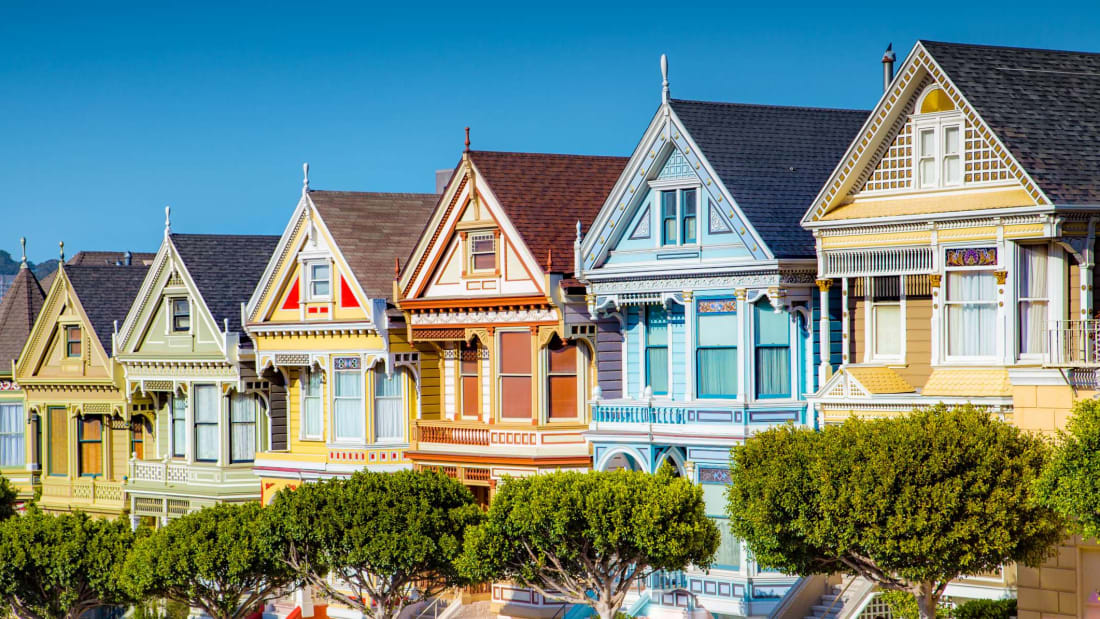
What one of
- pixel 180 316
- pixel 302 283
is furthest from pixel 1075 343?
pixel 180 316

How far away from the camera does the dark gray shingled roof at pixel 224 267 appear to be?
51812mm

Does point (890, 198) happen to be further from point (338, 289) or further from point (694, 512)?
point (338, 289)

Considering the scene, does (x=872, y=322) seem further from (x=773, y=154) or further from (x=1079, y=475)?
(x=1079, y=475)

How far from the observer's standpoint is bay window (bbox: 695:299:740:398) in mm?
38188

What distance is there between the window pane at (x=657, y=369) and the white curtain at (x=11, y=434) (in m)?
26.2

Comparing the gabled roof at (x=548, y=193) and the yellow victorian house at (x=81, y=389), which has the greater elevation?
the gabled roof at (x=548, y=193)

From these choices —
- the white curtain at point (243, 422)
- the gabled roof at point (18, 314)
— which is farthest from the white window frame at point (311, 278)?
the gabled roof at point (18, 314)

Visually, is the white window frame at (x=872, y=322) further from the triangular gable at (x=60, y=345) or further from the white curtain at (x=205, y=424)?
the triangular gable at (x=60, y=345)

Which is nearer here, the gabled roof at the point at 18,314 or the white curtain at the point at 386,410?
the white curtain at the point at 386,410

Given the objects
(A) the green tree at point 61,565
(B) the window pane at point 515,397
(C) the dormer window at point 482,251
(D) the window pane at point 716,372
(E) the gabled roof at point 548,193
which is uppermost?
(E) the gabled roof at point 548,193

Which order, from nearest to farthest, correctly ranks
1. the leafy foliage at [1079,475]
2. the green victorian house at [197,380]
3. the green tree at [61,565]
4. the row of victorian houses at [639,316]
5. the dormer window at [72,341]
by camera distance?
the leafy foliage at [1079,475], the row of victorian houses at [639,316], the green tree at [61,565], the green victorian house at [197,380], the dormer window at [72,341]

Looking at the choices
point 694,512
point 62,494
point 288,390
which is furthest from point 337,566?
point 62,494

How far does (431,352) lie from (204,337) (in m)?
8.52

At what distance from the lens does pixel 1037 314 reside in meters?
32.7
